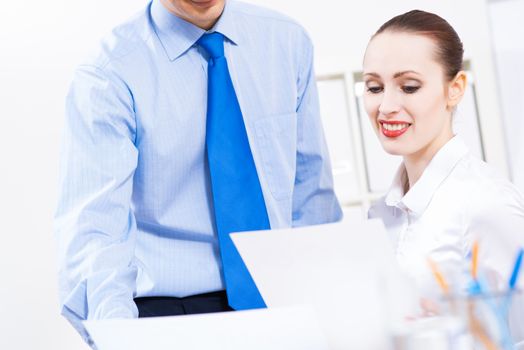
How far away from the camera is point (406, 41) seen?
1795 mm

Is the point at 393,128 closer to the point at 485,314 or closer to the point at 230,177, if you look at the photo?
the point at 230,177

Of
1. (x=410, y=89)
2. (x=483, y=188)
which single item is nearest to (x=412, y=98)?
(x=410, y=89)

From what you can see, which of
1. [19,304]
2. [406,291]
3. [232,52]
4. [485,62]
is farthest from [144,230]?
[485,62]

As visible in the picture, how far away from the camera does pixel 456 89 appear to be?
1.82 meters

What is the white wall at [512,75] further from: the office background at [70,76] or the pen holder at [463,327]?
the pen holder at [463,327]

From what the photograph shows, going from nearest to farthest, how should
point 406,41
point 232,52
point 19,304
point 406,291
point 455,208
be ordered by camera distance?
1. point 406,291
2. point 455,208
3. point 406,41
4. point 232,52
5. point 19,304

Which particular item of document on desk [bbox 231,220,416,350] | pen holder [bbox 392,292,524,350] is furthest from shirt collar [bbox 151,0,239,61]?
pen holder [bbox 392,292,524,350]

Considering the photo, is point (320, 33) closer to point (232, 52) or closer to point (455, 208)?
point (232, 52)

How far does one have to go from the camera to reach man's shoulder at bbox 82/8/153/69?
5.97ft

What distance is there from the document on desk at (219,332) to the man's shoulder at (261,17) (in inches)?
41.3

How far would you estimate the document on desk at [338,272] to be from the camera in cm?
104

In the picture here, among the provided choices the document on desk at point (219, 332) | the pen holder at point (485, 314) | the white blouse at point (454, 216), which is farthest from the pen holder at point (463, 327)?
the white blouse at point (454, 216)

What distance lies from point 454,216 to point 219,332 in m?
0.66

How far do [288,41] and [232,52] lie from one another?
0.55 ft
